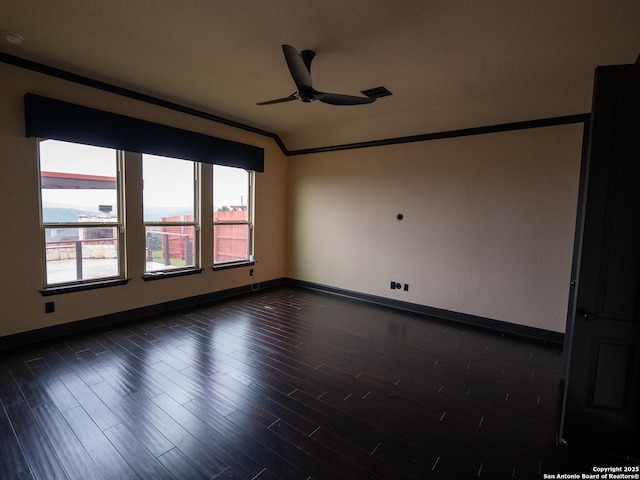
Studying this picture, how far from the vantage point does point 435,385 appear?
277 centimetres

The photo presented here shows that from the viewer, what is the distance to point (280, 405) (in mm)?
2410

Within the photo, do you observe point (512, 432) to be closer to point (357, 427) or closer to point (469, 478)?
point (469, 478)

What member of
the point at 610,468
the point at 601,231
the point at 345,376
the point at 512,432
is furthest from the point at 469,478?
the point at 601,231

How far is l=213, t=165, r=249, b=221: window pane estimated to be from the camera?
509cm

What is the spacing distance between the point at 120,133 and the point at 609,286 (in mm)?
4880

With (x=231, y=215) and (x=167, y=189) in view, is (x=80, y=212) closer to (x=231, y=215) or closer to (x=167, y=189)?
(x=167, y=189)

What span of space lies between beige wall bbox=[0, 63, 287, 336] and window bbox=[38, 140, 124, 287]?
12 cm

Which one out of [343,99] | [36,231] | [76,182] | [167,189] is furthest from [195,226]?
[343,99]

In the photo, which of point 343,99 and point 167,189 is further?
point 167,189

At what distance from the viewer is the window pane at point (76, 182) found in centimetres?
340

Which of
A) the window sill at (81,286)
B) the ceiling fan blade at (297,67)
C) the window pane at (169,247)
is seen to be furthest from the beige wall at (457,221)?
the window sill at (81,286)

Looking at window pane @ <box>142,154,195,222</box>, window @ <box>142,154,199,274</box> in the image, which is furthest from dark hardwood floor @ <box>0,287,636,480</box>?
window pane @ <box>142,154,195,222</box>

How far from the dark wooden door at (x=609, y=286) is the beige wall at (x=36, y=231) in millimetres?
4563

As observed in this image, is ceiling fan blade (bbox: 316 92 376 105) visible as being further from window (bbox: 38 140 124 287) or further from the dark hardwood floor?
window (bbox: 38 140 124 287)
